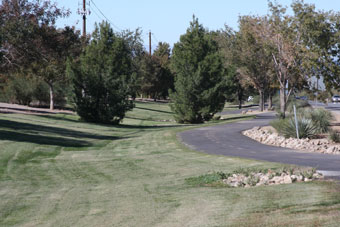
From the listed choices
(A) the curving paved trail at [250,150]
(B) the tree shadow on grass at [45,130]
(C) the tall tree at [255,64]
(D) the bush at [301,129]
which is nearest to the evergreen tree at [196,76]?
(C) the tall tree at [255,64]

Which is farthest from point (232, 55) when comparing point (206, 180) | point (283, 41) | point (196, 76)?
point (206, 180)

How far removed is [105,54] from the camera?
41688 mm

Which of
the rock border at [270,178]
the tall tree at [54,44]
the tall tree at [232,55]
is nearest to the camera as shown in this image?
the rock border at [270,178]

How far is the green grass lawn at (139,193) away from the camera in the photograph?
798 cm

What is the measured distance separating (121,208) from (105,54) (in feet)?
108

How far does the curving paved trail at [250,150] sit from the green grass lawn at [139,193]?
39.2 inches

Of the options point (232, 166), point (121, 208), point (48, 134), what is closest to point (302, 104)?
point (48, 134)

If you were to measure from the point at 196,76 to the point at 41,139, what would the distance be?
19.7 metres

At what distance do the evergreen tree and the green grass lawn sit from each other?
68.9 feet

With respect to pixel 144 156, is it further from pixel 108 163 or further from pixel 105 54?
pixel 105 54

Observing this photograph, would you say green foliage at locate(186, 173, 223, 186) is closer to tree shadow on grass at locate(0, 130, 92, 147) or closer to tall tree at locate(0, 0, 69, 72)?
tree shadow on grass at locate(0, 130, 92, 147)

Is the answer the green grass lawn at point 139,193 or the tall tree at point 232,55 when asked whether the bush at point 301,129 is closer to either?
the green grass lawn at point 139,193

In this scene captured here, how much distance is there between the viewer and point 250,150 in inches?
725

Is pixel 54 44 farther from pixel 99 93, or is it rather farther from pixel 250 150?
pixel 250 150
